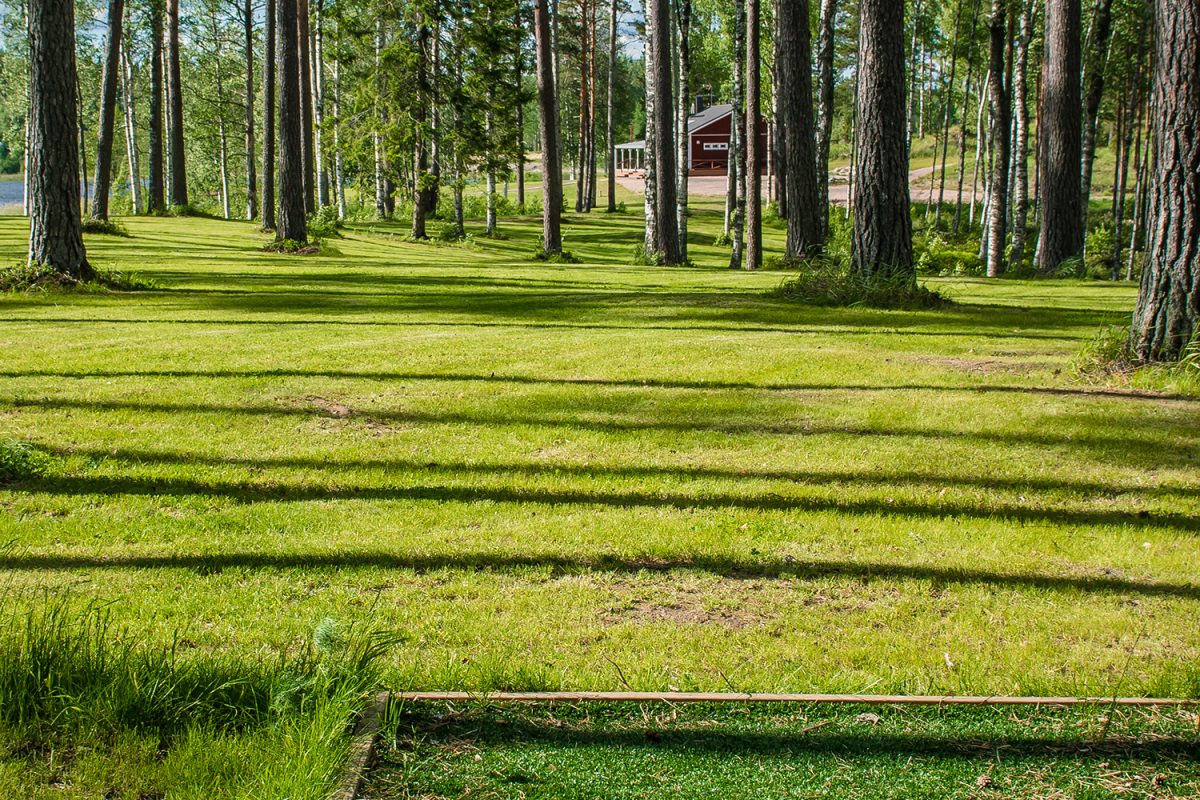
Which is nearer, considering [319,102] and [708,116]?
Answer: [319,102]

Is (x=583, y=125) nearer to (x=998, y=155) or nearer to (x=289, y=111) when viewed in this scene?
(x=289, y=111)

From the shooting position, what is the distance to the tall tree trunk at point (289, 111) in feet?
63.1

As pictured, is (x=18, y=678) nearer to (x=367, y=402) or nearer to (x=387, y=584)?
(x=387, y=584)

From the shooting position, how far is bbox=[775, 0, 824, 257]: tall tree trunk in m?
16.8

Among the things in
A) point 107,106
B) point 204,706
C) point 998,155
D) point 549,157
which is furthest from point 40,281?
point 998,155

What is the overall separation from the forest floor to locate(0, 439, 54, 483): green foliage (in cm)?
9

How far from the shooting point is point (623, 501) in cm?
563

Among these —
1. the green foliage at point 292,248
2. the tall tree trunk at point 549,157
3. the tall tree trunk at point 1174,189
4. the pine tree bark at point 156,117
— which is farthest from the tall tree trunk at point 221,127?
the tall tree trunk at point 1174,189

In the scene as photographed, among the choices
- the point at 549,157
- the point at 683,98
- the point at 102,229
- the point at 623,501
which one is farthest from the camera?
the point at 549,157

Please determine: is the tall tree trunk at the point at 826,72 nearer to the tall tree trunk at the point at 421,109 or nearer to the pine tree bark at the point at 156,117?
the tall tree trunk at the point at 421,109

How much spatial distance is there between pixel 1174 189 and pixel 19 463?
8.10 meters

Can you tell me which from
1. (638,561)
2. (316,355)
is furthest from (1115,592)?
(316,355)

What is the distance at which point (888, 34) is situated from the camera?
11.5 metres

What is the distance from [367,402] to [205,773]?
16.3ft
